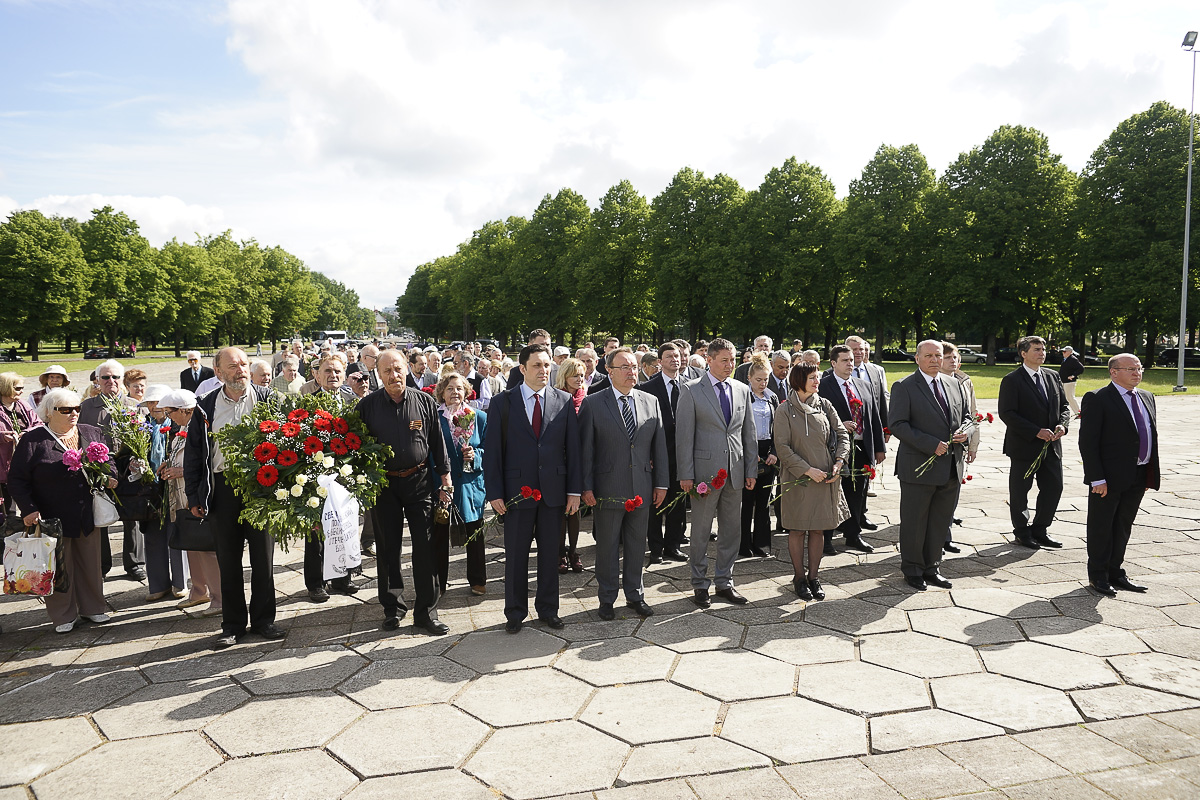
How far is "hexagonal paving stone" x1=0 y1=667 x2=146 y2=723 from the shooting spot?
4.16 m

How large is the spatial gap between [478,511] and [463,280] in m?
59.8

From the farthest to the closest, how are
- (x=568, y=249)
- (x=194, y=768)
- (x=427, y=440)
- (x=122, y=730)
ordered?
(x=568, y=249) → (x=427, y=440) → (x=122, y=730) → (x=194, y=768)

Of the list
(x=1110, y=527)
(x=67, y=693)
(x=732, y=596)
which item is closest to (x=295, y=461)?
(x=67, y=693)

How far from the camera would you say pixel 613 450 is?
5.48m

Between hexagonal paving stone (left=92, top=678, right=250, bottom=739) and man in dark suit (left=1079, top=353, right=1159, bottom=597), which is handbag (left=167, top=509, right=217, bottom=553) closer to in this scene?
hexagonal paving stone (left=92, top=678, right=250, bottom=739)

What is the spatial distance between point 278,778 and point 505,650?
1.77 m

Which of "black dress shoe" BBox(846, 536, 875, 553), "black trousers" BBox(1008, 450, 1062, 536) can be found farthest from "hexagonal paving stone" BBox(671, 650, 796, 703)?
"black trousers" BBox(1008, 450, 1062, 536)

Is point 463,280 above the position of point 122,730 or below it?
above

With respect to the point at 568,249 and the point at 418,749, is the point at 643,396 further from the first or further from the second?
the point at 568,249

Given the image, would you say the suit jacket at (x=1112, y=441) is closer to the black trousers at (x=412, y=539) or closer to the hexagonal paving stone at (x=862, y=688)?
the hexagonal paving stone at (x=862, y=688)

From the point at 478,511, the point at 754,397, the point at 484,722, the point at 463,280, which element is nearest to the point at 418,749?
the point at 484,722

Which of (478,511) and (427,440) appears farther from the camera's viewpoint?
(478,511)

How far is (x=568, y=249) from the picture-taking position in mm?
49188

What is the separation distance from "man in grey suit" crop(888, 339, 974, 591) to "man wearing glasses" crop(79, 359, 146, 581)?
6.98 metres
